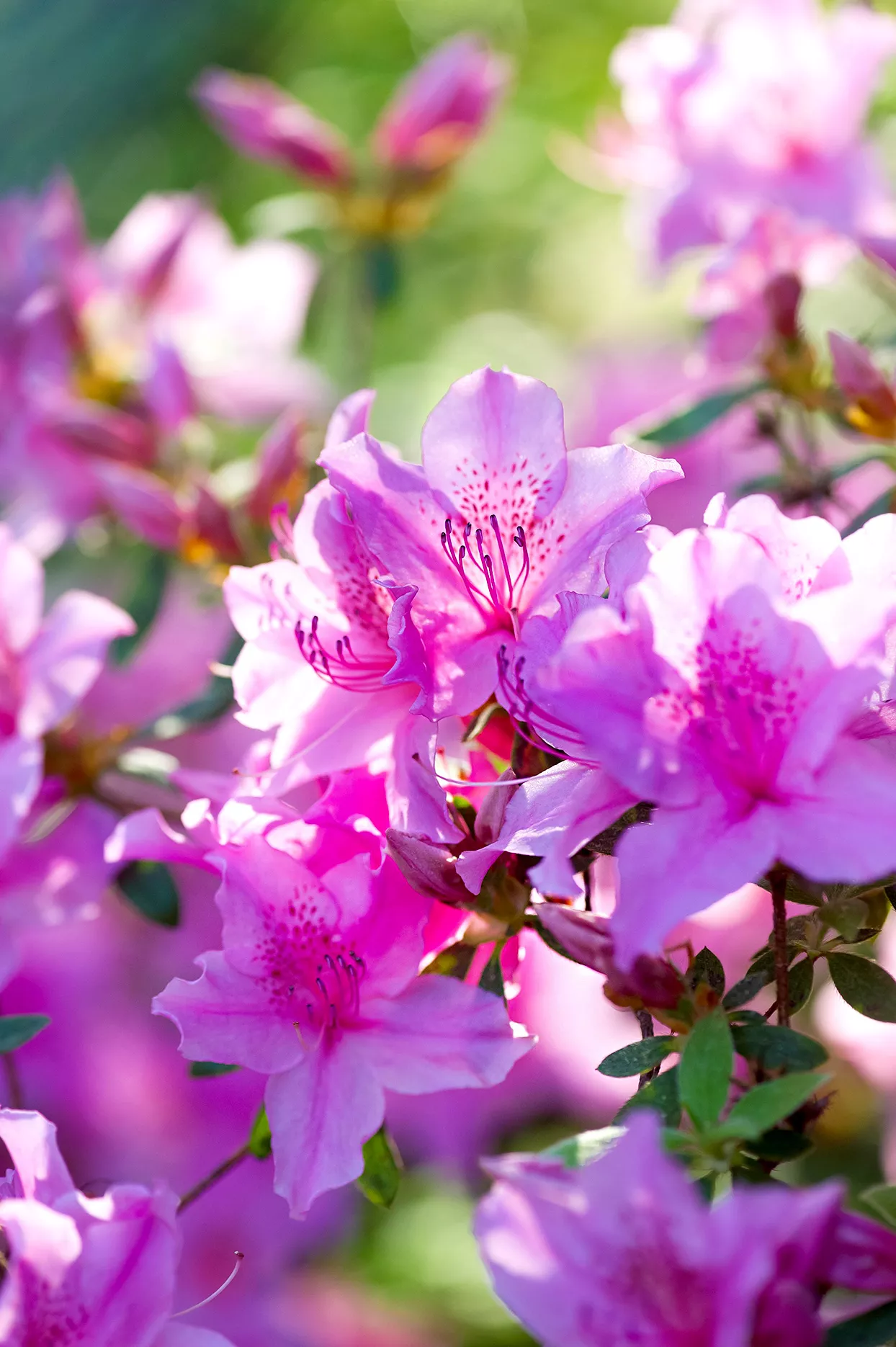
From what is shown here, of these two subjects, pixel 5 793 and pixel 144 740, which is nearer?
pixel 5 793

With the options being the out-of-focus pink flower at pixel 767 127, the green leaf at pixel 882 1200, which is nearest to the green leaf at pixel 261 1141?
the green leaf at pixel 882 1200

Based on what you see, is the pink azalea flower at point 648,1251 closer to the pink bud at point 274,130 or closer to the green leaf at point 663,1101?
the green leaf at point 663,1101

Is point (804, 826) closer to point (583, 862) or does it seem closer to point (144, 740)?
point (583, 862)

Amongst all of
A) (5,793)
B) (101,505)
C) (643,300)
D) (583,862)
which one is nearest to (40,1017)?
(5,793)

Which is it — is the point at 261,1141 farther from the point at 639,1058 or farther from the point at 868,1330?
the point at 868,1330

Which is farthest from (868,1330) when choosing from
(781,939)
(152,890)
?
(152,890)

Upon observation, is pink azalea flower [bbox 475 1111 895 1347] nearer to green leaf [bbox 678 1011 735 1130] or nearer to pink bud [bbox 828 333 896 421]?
green leaf [bbox 678 1011 735 1130]
